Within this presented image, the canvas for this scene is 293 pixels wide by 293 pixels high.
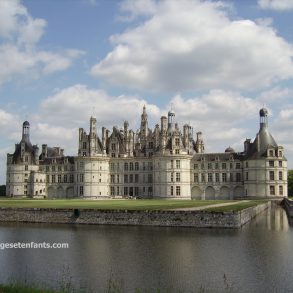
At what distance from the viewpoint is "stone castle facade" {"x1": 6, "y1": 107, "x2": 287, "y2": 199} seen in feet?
246

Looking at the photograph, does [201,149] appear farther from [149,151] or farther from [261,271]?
[261,271]

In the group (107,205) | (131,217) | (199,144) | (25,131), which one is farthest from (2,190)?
(131,217)

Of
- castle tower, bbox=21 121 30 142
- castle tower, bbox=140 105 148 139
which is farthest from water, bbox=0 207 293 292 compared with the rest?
castle tower, bbox=21 121 30 142

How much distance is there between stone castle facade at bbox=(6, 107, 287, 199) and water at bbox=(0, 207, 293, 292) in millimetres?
39952

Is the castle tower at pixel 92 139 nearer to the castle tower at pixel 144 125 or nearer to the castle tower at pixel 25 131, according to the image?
the castle tower at pixel 144 125

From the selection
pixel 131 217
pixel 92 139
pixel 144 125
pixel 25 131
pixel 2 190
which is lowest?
pixel 131 217

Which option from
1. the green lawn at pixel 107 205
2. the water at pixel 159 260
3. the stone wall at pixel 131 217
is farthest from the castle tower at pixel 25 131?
the water at pixel 159 260

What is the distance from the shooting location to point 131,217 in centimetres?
3984

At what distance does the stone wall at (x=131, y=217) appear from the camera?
3747cm

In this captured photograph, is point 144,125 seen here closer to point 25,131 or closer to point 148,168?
point 148,168

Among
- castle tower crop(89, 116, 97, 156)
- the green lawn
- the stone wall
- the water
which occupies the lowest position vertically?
the water

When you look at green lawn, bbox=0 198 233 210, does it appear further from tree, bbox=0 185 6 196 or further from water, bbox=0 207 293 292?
tree, bbox=0 185 6 196

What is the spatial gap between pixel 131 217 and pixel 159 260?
16141mm

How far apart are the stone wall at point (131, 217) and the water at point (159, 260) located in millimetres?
1983
